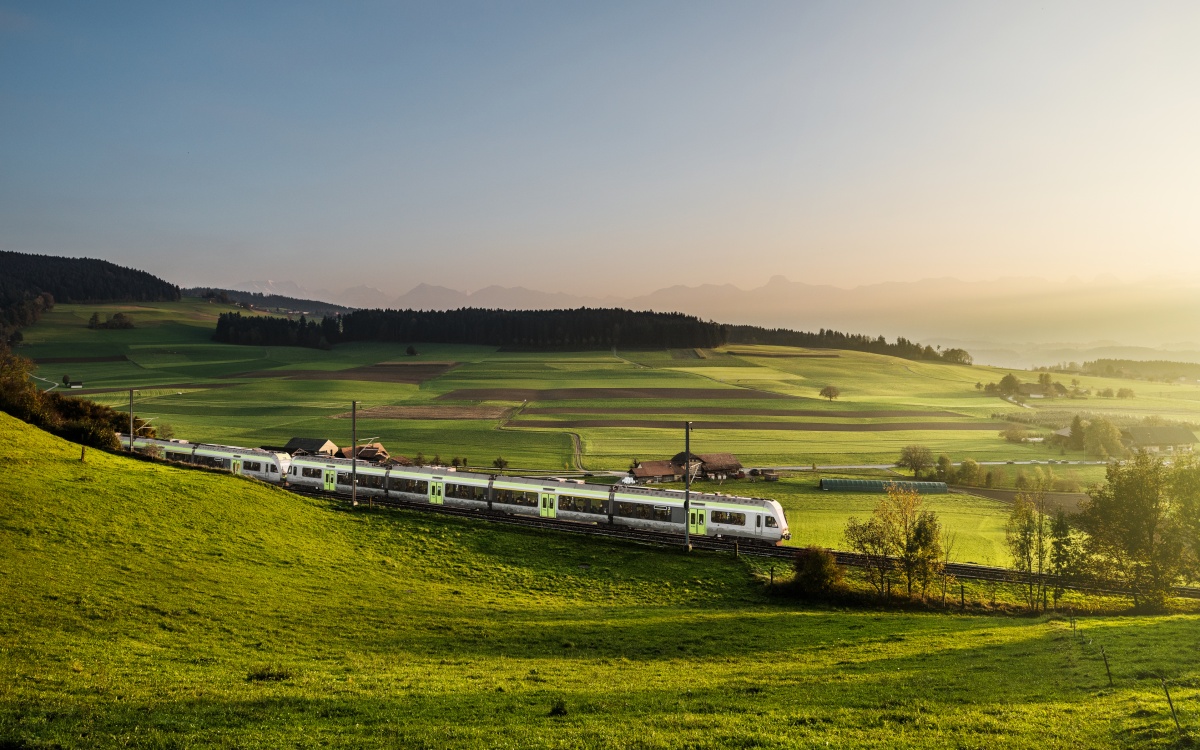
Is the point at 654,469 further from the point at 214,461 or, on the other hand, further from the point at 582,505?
the point at 214,461

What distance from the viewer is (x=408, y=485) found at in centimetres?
5091

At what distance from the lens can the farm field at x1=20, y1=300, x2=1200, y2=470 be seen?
270ft

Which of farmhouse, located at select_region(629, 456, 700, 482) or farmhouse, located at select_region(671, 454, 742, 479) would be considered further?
farmhouse, located at select_region(671, 454, 742, 479)

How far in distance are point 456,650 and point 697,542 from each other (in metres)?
23.4

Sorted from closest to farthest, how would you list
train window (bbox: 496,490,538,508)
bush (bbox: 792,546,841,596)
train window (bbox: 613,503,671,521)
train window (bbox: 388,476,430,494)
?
bush (bbox: 792,546,841,596) → train window (bbox: 613,503,671,521) → train window (bbox: 496,490,538,508) → train window (bbox: 388,476,430,494)

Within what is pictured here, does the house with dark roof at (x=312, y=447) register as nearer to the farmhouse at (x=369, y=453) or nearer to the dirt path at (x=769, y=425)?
the farmhouse at (x=369, y=453)

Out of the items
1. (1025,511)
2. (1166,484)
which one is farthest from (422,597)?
(1166,484)

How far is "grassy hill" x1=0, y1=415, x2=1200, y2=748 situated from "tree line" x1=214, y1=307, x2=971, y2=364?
458ft

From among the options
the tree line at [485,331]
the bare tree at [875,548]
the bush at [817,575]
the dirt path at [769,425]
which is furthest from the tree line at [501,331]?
the bush at [817,575]

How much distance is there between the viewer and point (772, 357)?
162000 mm

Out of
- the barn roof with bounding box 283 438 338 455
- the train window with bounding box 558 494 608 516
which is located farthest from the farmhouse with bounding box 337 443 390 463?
the train window with bounding box 558 494 608 516

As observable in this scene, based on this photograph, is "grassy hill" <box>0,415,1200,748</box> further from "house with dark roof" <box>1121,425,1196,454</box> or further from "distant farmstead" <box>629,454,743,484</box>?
"house with dark roof" <box>1121,425,1196,454</box>

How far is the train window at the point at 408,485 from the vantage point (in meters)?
50.5

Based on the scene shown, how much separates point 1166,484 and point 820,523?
70.5 feet
